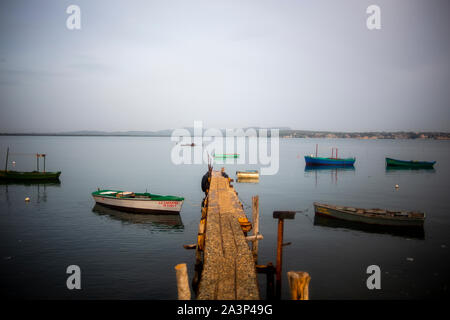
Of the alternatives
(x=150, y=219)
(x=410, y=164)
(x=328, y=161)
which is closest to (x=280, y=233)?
(x=150, y=219)

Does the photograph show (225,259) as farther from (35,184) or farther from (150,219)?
(35,184)

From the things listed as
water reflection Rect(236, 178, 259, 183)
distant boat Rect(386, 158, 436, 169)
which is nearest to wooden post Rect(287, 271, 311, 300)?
water reflection Rect(236, 178, 259, 183)

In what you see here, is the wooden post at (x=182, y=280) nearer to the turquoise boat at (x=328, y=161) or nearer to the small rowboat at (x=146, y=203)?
the small rowboat at (x=146, y=203)

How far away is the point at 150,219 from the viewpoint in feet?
85.6

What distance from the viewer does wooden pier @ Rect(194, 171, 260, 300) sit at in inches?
350

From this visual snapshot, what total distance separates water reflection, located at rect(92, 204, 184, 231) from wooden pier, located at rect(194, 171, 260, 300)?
6832 mm

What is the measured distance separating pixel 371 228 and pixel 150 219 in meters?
18.9

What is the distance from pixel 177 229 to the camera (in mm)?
23844

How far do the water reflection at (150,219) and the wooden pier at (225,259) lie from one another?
22.4 ft

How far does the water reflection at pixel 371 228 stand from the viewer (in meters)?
22.6

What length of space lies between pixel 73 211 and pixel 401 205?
36.3m

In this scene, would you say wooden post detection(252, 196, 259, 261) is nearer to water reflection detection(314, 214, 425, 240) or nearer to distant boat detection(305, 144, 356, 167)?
water reflection detection(314, 214, 425, 240)

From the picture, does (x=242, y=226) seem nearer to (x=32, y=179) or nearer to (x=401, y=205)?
(x=401, y=205)
